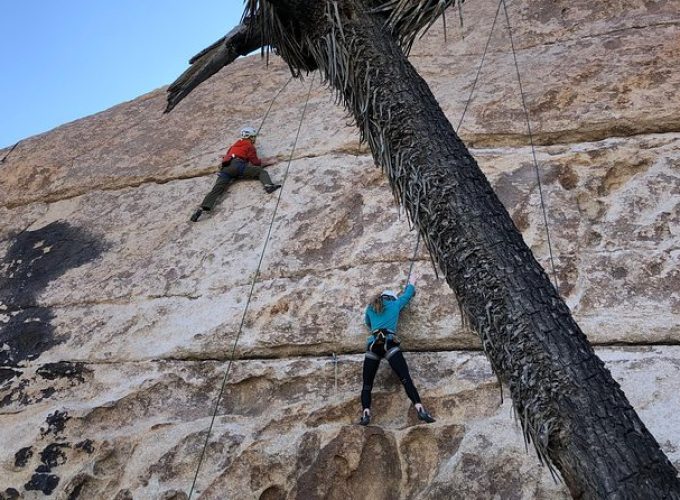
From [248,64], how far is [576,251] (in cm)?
685

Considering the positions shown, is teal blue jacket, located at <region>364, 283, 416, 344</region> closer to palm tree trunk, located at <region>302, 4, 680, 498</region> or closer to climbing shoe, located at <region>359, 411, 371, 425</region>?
climbing shoe, located at <region>359, 411, 371, 425</region>

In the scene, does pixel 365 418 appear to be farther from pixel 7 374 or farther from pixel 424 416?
pixel 7 374

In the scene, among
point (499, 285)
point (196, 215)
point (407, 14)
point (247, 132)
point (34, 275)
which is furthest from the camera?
point (247, 132)

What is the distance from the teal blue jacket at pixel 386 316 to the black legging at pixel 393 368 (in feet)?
0.64

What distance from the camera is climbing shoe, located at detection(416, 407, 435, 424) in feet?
18.4

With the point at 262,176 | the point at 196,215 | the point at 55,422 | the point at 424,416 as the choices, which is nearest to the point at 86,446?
the point at 55,422

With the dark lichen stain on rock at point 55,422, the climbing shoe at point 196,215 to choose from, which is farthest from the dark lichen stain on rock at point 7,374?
the climbing shoe at point 196,215

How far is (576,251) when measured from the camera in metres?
6.81

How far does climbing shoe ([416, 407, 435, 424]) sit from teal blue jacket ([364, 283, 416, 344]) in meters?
0.75

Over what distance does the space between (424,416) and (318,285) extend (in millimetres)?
2037

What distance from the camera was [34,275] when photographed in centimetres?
900

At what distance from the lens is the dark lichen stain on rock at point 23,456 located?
6230 millimetres

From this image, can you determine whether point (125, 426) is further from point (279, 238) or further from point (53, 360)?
point (279, 238)

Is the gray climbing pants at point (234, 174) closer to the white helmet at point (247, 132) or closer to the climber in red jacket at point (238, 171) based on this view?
the climber in red jacket at point (238, 171)
